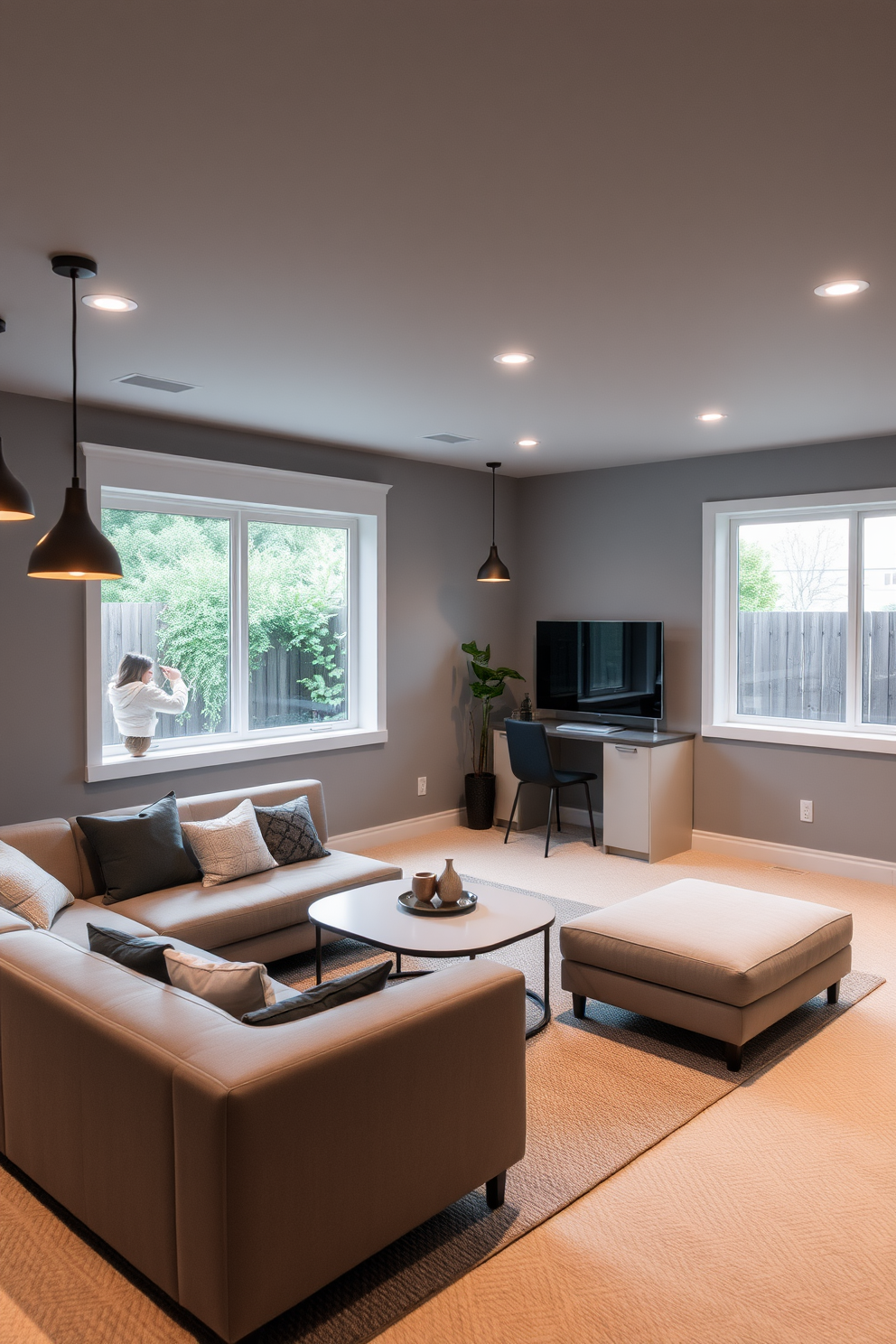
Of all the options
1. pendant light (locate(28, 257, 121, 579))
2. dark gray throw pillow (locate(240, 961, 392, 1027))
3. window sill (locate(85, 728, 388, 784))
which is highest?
pendant light (locate(28, 257, 121, 579))

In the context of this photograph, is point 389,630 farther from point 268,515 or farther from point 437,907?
point 437,907

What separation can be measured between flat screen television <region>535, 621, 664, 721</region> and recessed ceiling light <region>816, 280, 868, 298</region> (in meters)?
3.30

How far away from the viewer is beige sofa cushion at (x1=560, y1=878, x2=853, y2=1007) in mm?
3141

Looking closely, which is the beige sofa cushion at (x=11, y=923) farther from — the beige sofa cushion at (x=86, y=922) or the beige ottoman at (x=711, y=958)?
the beige ottoman at (x=711, y=958)

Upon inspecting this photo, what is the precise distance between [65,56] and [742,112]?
126cm

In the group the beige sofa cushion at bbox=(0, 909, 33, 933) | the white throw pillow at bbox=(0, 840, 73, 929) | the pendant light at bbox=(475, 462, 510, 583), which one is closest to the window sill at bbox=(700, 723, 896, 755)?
the pendant light at bbox=(475, 462, 510, 583)

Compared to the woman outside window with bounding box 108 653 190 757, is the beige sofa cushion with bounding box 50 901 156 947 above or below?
below

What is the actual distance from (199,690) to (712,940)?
315 cm

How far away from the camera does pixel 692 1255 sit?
224cm

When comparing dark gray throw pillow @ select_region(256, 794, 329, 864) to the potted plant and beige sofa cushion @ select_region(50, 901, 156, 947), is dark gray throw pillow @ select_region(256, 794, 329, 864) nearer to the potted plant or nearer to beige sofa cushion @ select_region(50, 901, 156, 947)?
beige sofa cushion @ select_region(50, 901, 156, 947)

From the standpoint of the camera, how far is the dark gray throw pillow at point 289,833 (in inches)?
170

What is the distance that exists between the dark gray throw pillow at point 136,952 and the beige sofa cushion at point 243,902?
3.28ft

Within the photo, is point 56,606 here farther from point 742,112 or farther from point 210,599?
point 742,112

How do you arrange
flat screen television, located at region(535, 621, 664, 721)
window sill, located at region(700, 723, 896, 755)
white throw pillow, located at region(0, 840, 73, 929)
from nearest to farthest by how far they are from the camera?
white throw pillow, located at region(0, 840, 73, 929) < window sill, located at region(700, 723, 896, 755) < flat screen television, located at region(535, 621, 664, 721)
